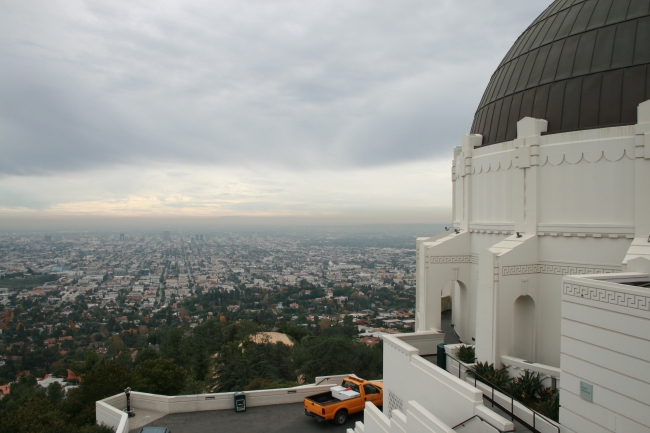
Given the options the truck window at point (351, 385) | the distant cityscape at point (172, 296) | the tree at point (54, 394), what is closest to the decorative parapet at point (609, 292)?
the truck window at point (351, 385)

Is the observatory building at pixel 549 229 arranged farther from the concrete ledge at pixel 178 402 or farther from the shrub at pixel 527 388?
the concrete ledge at pixel 178 402

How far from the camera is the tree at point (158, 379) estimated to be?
1956cm

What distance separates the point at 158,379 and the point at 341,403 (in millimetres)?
11135

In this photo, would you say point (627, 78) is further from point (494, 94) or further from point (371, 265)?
point (371, 265)

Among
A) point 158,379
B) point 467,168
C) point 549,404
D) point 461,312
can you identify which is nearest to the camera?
point 549,404

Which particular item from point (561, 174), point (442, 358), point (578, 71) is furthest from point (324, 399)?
point (578, 71)

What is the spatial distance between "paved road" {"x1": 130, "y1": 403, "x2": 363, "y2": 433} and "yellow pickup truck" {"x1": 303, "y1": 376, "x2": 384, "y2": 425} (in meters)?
0.28

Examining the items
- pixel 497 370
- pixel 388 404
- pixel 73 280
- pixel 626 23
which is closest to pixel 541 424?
pixel 497 370

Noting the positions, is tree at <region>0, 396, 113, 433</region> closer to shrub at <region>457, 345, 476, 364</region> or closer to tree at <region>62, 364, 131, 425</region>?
tree at <region>62, 364, 131, 425</region>

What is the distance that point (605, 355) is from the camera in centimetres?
569

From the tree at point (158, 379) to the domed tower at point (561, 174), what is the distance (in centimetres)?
1561

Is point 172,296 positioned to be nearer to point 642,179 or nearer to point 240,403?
point 240,403

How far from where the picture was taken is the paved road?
41.0 ft

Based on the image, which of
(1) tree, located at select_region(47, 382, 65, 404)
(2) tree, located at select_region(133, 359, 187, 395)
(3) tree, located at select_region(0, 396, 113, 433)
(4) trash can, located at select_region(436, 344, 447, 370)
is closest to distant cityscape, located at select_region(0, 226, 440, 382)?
(1) tree, located at select_region(47, 382, 65, 404)
